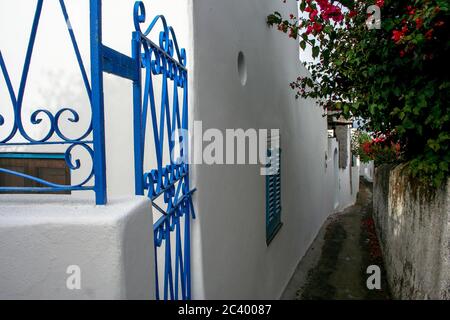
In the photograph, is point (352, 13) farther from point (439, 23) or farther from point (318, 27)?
point (439, 23)

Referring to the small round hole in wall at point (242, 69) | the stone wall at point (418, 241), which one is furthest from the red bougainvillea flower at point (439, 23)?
the small round hole in wall at point (242, 69)

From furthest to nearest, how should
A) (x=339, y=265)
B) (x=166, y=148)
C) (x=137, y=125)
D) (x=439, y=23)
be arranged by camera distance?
(x=339, y=265) < (x=439, y=23) < (x=166, y=148) < (x=137, y=125)

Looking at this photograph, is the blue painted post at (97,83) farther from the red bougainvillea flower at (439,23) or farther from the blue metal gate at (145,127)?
the red bougainvillea flower at (439,23)

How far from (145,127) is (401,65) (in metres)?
2.41

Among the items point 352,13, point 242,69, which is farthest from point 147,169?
point 352,13

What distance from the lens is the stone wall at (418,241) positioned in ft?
10.4

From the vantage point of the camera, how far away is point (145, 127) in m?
2.06

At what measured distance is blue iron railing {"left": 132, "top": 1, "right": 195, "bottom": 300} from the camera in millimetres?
1778

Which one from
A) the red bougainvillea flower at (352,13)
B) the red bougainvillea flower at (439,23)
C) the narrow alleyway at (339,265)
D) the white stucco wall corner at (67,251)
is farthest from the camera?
the narrow alleyway at (339,265)

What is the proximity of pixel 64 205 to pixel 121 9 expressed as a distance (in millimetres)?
1789

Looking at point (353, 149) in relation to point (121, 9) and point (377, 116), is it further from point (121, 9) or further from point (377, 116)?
point (121, 9)

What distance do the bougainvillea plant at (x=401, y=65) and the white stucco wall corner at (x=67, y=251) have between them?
2602 millimetres

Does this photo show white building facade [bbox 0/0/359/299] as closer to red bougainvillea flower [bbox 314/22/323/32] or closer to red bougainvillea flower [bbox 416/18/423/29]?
red bougainvillea flower [bbox 314/22/323/32]

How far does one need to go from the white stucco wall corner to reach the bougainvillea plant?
260 cm
